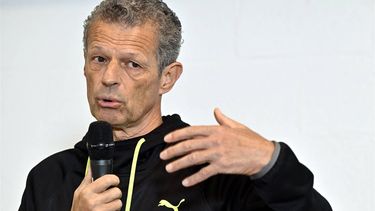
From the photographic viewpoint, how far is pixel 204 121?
213 centimetres

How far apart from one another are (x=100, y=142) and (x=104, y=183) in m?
0.09

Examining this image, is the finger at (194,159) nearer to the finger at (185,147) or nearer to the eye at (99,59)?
the finger at (185,147)

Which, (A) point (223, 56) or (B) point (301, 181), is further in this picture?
(A) point (223, 56)

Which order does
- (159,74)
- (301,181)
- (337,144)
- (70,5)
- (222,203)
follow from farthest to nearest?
(70,5) < (337,144) < (159,74) < (222,203) < (301,181)

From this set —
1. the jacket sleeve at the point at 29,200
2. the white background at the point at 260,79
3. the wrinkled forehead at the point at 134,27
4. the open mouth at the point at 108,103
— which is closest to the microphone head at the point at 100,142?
the open mouth at the point at 108,103

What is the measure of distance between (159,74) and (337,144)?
0.70 metres

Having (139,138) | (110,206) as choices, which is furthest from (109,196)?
(139,138)

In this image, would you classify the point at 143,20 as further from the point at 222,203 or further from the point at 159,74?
the point at 222,203

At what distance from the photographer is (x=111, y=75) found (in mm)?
1466

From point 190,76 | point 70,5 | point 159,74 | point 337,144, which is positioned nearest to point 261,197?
point 159,74

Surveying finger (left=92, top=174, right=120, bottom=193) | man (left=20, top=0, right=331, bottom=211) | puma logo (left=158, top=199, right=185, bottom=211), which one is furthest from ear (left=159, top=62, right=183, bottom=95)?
finger (left=92, top=174, right=120, bottom=193)

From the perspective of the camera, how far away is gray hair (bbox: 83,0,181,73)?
1505 mm

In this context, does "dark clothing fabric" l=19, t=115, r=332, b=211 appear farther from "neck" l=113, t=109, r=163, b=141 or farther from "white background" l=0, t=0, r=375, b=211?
"white background" l=0, t=0, r=375, b=211

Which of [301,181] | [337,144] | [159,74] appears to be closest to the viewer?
[301,181]
